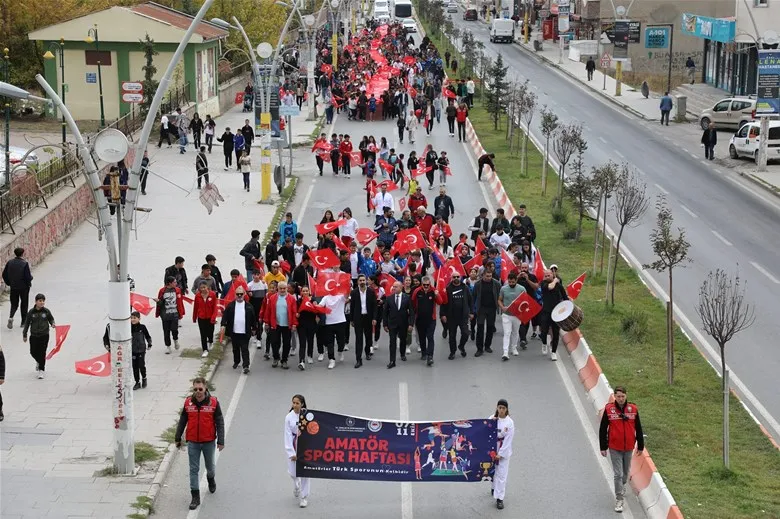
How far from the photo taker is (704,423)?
17359 millimetres

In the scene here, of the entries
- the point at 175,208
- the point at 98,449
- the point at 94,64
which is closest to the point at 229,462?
the point at 98,449

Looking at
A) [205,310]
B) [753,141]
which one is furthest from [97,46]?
[205,310]

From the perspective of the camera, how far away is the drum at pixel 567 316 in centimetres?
2042

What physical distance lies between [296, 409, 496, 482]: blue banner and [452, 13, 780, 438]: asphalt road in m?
5.24

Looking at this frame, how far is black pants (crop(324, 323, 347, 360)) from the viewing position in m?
20.5

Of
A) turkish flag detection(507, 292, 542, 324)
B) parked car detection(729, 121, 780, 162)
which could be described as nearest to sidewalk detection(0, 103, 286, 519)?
turkish flag detection(507, 292, 542, 324)

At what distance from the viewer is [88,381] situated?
19.3 meters

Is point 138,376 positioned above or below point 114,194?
below

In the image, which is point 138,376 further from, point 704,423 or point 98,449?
point 704,423

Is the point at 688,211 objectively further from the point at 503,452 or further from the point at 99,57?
the point at 99,57

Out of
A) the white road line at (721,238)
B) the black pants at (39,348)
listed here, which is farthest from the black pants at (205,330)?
the white road line at (721,238)

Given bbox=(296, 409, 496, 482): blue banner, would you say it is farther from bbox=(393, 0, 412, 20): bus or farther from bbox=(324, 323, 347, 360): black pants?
bbox=(393, 0, 412, 20): bus

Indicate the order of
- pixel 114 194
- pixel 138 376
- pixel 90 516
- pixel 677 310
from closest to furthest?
pixel 90 516 < pixel 114 194 < pixel 138 376 < pixel 677 310

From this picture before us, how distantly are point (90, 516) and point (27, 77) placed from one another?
138 feet
